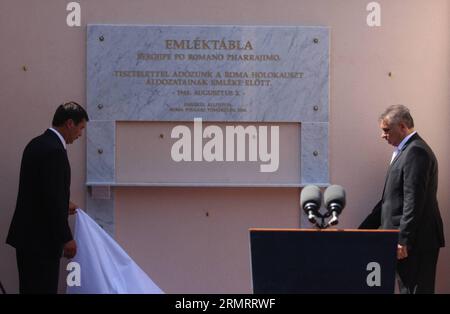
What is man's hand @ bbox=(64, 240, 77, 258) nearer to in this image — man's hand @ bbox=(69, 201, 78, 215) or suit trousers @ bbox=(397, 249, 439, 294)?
man's hand @ bbox=(69, 201, 78, 215)

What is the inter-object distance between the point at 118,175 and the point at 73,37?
1.25m

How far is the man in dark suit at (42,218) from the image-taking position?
6.53 m

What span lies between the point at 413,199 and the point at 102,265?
2.47 m

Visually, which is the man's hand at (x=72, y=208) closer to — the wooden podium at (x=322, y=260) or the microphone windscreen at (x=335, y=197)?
the wooden podium at (x=322, y=260)

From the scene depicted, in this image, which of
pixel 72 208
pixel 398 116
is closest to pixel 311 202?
pixel 398 116

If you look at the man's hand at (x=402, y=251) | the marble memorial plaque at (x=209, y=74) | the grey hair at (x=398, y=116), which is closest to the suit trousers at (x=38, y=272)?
the marble memorial plaque at (x=209, y=74)

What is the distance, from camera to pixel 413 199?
6.75m

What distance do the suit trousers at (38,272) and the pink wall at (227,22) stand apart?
120 cm

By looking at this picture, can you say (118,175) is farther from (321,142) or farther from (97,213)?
(321,142)

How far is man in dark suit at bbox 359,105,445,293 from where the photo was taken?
6.78 meters

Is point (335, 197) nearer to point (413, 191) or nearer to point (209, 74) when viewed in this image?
point (413, 191)

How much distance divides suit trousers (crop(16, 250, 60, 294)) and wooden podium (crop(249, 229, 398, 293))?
2065mm
